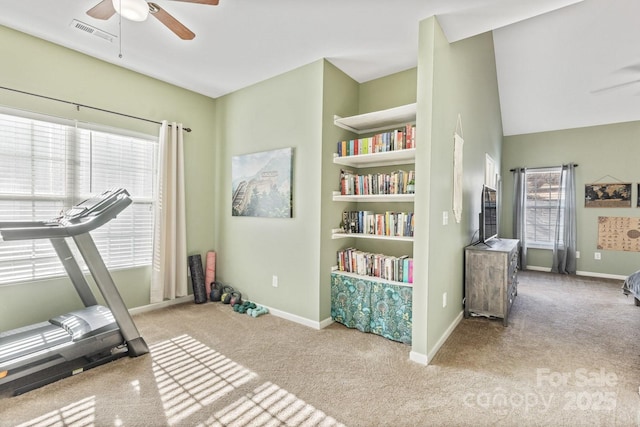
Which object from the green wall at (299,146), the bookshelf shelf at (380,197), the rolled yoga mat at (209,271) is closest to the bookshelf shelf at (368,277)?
the green wall at (299,146)

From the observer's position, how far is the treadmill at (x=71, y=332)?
6.55ft

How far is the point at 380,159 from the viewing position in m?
3.10

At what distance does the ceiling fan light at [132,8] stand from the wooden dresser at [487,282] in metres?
3.55

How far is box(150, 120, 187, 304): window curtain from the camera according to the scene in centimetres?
348

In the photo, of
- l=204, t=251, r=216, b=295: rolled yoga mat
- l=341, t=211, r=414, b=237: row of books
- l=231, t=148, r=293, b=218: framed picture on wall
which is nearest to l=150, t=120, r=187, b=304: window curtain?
l=204, t=251, r=216, b=295: rolled yoga mat

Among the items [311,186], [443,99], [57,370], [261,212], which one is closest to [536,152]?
[443,99]

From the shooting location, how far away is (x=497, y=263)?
3193 millimetres

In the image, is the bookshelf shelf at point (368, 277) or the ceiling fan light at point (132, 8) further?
the bookshelf shelf at point (368, 277)

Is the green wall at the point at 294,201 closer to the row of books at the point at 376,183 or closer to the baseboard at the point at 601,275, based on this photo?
the row of books at the point at 376,183

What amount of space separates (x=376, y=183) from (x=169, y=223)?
2460 millimetres

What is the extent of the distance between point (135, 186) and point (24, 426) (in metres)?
2.35

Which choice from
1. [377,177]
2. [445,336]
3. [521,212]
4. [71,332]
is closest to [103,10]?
[71,332]

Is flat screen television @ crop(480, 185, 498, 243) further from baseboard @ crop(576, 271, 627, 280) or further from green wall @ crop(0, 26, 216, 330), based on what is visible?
green wall @ crop(0, 26, 216, 330)

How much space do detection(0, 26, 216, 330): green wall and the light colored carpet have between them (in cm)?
80
